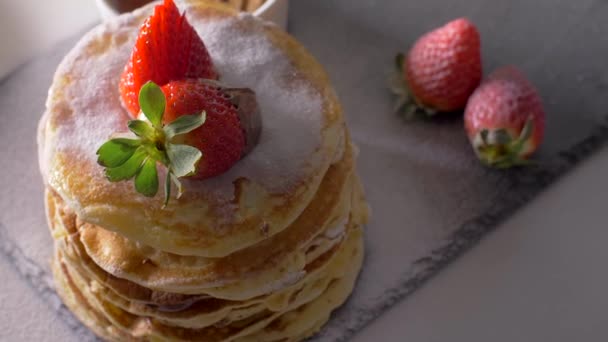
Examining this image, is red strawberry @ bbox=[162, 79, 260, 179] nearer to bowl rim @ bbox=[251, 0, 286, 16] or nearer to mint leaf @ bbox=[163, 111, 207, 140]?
mint leaf @ bbox=[163, 111, 207, 140]

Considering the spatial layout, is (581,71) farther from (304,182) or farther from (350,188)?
(304,182)

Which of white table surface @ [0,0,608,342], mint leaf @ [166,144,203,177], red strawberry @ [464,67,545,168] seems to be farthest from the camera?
red strawberry @ [464,67,545,168]

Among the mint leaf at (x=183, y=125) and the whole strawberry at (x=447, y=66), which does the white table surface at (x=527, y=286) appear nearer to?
the whole strawberry at (x=447, y=66)

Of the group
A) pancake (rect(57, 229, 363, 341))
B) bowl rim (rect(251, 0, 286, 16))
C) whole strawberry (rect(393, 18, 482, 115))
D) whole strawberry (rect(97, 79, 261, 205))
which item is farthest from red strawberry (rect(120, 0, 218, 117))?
whole strawberry (rect(393, 18, 482, 115))

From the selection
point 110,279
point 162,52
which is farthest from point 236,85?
point 110,279

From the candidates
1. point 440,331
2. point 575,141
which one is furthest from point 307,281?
point 575,141

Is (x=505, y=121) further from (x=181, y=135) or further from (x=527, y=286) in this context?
(x=181, y=135)
